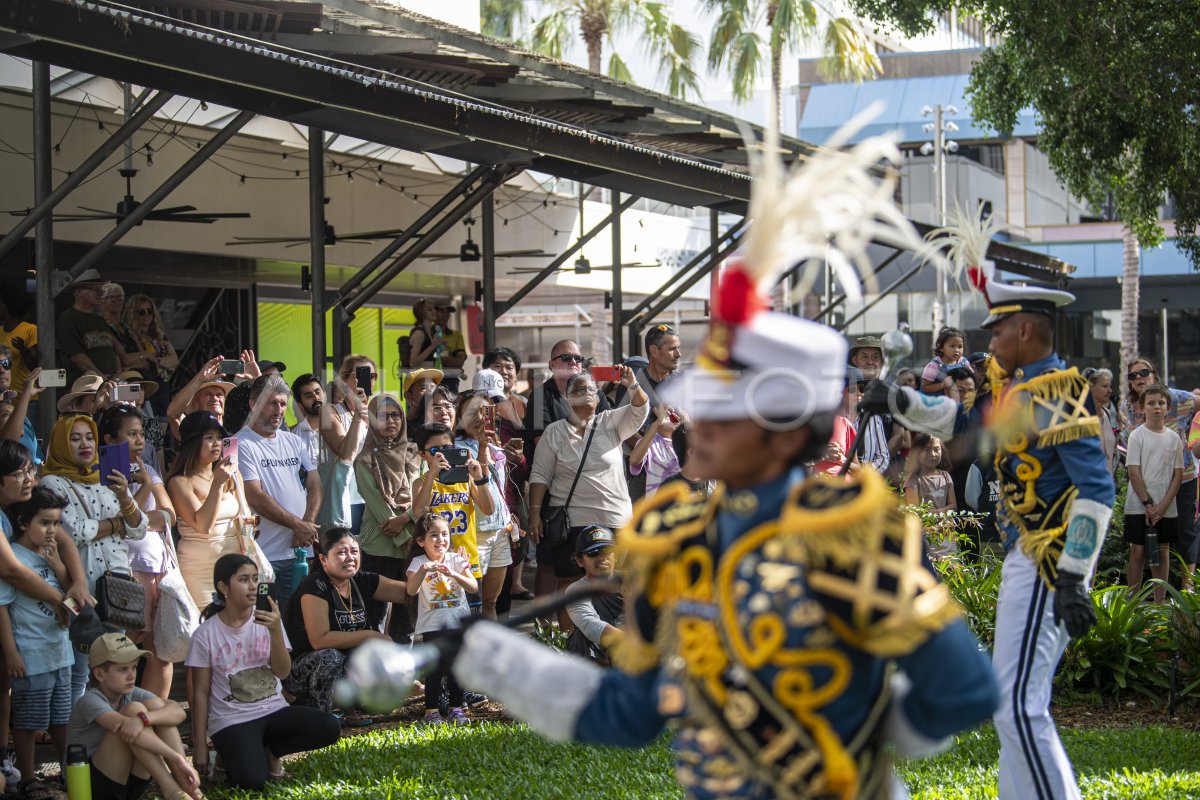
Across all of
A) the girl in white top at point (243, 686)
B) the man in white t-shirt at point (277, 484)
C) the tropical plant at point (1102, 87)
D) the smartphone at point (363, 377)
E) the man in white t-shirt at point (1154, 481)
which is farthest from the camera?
the tropical plant at point (1102, 87)

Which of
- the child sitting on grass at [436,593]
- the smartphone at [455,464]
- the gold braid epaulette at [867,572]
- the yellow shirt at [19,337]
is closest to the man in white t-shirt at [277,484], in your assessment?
the child sitting on grass at [436,593]

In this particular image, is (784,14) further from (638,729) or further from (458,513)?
(638,729)

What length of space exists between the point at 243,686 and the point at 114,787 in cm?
76

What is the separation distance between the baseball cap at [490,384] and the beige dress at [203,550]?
2.42 m

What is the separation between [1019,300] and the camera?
17.3 ft

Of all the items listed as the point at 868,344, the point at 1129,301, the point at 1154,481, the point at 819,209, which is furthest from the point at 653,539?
the point at 1129,301

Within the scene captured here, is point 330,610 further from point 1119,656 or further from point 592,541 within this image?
point 1119,656

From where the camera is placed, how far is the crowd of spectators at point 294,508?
623 centimetres

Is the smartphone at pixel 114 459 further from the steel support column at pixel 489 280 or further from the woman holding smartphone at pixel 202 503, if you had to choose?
the steel support column at pixel 489 280

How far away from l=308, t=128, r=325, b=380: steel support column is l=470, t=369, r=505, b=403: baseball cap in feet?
3.45

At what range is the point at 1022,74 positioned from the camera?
1515 cm

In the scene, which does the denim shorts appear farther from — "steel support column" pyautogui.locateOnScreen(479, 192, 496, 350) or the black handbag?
"steel support column" pyautogui.locateOnScreen(479, 192, 496, 350)

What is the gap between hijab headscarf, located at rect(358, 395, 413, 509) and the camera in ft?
27.8

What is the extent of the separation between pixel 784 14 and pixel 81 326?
876 inches
